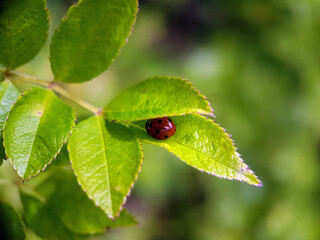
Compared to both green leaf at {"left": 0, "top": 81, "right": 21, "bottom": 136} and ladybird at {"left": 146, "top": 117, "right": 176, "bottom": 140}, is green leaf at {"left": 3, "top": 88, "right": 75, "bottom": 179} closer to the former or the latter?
green leaf at {"left": 0, "top": 81, "right": 21, "bottom": 136}

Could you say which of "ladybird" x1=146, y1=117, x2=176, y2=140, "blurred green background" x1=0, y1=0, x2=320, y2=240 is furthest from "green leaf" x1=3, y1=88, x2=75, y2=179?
"blurred green background" x1=0, y1=0, x2=320, y2=240

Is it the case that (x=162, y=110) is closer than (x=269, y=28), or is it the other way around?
(x=162, y=110)

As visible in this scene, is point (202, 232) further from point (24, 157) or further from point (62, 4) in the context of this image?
point (24, 157)

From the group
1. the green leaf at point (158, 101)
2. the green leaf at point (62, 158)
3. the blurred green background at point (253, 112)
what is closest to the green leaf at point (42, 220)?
the green leaf at point (62, 158)

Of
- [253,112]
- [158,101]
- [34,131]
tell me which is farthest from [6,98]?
[253,112]

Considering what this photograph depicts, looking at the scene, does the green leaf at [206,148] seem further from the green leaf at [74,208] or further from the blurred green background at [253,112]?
the blurred green background at [253,112]

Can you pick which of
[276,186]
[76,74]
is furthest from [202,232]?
[76,74]
